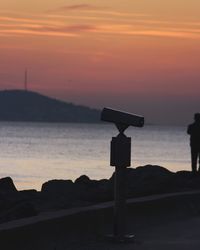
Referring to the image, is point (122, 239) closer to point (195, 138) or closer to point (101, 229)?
point (101, 229)

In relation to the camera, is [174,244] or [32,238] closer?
[32,238]

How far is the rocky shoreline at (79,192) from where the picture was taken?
15.4 metres

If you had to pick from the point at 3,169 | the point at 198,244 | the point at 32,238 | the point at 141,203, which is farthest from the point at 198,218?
the point at 3,169

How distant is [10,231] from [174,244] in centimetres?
212

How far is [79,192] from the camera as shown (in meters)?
20.9

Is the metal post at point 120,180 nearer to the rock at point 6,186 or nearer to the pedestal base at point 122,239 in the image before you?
the pedestal base at point 122,239

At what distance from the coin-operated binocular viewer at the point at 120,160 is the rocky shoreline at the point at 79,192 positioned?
7.94 feet

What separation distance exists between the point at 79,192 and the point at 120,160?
9.70 meters

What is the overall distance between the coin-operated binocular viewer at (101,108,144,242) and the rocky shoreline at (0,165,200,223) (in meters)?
2.42

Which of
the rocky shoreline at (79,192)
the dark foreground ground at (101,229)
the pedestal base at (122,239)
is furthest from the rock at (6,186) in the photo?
the pedestal base at (122,239)

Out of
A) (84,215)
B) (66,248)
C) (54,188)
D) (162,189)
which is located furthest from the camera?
(54,188)

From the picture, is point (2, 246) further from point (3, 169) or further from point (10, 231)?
point (3, 169)

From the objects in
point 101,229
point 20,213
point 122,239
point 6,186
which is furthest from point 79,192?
point 122,239

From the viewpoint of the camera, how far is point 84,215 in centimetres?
1167
